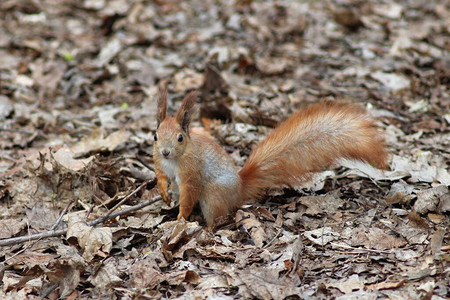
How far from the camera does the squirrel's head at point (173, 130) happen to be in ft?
11.4

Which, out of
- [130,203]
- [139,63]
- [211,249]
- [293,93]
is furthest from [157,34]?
[211,249]

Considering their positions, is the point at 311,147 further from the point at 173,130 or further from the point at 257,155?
the point at 173,130

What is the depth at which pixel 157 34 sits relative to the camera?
25.9 ft

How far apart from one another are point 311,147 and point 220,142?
4.84ft

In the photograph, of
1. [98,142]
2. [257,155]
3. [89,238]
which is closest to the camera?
[89,238]

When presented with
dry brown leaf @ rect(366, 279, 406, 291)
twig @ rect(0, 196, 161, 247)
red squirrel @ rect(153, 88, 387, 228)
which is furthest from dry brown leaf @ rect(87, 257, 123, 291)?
dry brown leaf @ rect(366, 279, 406, 291)

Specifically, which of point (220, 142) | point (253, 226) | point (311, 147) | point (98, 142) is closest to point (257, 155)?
point (311, 147)

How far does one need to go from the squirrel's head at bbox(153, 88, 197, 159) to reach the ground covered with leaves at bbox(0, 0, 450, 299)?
19.5 inches

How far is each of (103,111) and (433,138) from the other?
346 cm

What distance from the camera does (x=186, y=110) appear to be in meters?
3.57

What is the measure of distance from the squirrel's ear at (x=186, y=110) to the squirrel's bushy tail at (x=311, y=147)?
0.60 m

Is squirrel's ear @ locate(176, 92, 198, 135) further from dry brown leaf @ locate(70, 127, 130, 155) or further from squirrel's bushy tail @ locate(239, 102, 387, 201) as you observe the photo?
dry brown leaf @ locate(70, 127, 130, 155)

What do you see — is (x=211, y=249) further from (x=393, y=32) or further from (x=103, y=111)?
(x=393, y=32)

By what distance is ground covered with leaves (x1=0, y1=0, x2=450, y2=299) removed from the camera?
3.09 m
